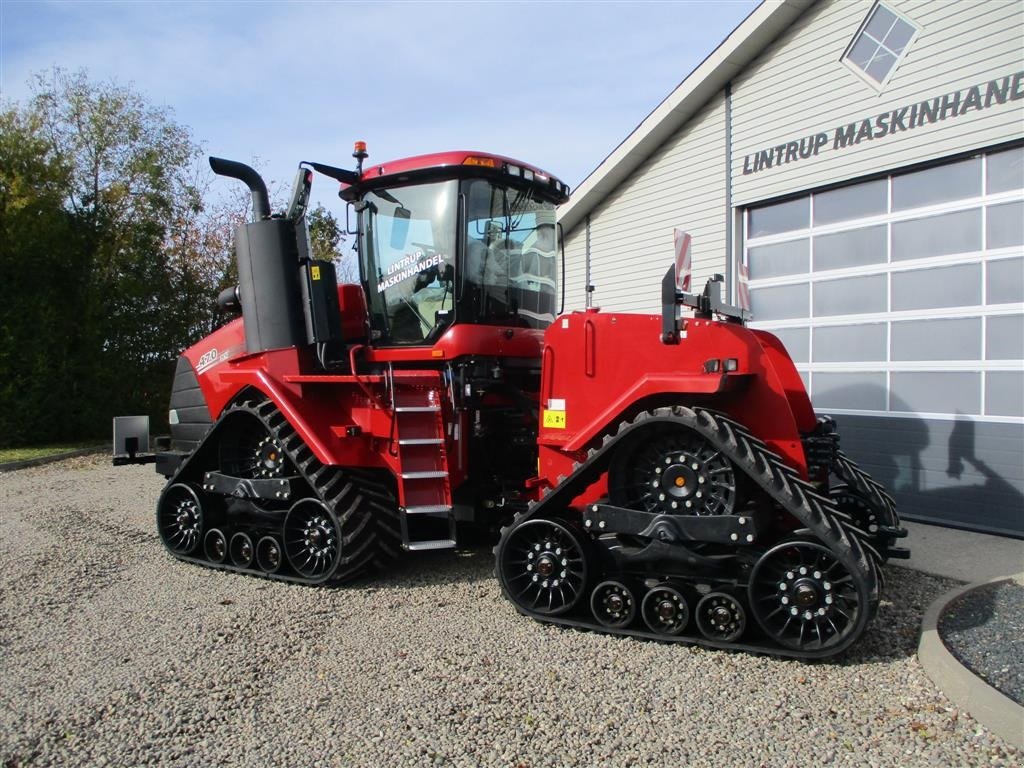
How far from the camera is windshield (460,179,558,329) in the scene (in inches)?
218

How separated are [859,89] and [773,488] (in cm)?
574

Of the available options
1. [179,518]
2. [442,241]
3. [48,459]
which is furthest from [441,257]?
[48,459]

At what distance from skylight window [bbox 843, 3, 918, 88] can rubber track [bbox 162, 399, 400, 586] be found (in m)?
6.29

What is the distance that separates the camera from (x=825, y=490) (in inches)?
→ 199

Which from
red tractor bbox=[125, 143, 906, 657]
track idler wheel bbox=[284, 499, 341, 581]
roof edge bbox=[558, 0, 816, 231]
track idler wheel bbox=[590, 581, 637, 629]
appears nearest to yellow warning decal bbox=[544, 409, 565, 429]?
red tractor bbox=[125, 143, 906, 657]

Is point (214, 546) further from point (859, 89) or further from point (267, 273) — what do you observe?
point (859, 89)

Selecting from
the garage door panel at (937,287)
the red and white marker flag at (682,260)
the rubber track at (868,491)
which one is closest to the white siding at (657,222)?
the garage door panel at (937,287)

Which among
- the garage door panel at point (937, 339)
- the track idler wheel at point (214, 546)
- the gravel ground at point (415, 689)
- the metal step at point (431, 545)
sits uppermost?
the garage door panel at point (937, 339)

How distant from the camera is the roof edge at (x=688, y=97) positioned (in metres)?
8.53

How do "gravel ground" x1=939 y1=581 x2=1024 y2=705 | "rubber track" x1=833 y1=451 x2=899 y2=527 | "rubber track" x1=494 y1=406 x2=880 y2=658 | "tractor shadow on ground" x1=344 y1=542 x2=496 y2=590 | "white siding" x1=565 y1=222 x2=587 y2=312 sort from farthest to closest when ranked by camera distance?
1. "white siding" x1=565 y1=222 x2=587 y2=312
2. "tractor shadow on ground" x1=344 y1=542 x2=496 y2=590
3. "rubber track" x1=833 y1=451 x2=899 y2=527
4. "rubber track" x1=494 y1=406 x2=880 y2=658
5. "gravel ground" x1=939 y1=581 x2=1024 y2=705

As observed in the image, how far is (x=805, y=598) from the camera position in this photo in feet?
12.9

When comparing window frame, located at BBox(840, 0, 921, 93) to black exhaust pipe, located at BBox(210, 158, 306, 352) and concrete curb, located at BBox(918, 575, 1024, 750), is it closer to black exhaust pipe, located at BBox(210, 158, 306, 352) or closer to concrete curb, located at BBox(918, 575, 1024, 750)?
concrete curb, located at BBox(918, 575, 1024, 750)

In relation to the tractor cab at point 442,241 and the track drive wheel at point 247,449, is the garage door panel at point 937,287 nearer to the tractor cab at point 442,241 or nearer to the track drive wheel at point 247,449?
the tractor cab at point 442,241

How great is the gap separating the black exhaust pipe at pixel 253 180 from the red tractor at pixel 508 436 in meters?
0.02
